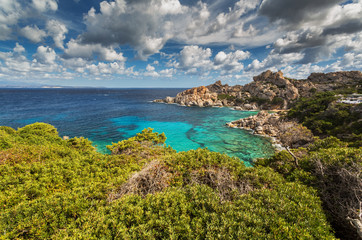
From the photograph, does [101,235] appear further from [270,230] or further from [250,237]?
[270,230]

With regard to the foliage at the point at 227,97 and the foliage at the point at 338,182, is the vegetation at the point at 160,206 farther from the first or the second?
the foliage at the point at 227,97

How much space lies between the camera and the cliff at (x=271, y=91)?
82.3m

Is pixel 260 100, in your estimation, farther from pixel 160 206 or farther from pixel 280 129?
pixel 160 206

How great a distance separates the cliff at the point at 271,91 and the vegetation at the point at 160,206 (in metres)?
84.3

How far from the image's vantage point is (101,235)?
4957 mm

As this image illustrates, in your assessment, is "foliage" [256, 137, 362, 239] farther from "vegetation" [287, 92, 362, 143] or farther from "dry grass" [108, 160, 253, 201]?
"vegetation" [287, 92, 362, 143]

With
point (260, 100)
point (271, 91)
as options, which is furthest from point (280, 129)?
point (271, 91)

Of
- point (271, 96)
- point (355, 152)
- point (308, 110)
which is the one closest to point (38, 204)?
point (355, 152)

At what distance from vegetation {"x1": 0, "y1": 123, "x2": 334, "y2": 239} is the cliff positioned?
84.3 metres

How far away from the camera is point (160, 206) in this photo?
6121mm

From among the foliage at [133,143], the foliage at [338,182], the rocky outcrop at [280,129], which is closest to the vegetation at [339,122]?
the rocky outcrop at [280,129]

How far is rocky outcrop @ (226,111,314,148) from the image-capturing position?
29.5 metres

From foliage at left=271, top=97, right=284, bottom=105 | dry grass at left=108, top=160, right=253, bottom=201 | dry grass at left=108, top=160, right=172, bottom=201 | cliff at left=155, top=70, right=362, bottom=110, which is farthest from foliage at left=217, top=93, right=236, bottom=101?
dry grass at left=108, top=160, right=172, bottom=201

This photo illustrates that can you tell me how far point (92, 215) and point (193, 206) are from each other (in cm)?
421
